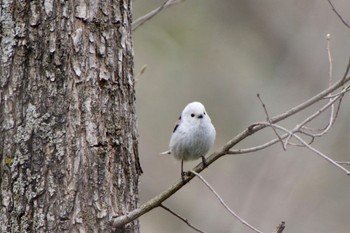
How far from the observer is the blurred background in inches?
229

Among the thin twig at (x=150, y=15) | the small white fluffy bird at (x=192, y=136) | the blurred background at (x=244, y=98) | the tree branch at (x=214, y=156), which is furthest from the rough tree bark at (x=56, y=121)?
the blurred background at (x=244, y=98)

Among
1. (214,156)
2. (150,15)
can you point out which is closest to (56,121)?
(214,156)

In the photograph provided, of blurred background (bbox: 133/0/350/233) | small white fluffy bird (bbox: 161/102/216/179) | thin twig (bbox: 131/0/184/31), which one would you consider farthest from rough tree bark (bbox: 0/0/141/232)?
blurred background (bbox: 133/0/350/233)

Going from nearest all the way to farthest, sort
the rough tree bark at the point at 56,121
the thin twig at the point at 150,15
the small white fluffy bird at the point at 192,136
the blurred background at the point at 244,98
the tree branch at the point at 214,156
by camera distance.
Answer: the tree branch at the point at 214,156 < the rough tree bark at the point at 56,121 < the small white fluffy bird at the point at 192,136 < the thin twig at the point at 150,15 < the blurred background at the point at 244,98

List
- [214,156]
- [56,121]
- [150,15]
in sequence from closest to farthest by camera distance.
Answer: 1. [214,156]
2. [56,121]
3. [150,15]

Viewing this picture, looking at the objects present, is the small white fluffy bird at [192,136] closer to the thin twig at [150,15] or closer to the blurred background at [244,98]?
the thin twig at [150,15]

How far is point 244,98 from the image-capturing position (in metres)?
6.38

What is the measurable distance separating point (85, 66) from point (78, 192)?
0.44 meters

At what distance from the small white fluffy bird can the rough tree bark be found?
1.42ft

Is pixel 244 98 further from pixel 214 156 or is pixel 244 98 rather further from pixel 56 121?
pixel 214 156

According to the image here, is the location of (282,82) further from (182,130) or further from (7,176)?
(7,176)

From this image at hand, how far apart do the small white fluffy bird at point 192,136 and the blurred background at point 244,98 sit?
256cm

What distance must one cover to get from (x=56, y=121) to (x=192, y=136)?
0.64m

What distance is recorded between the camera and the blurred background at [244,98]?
583 centimetres
